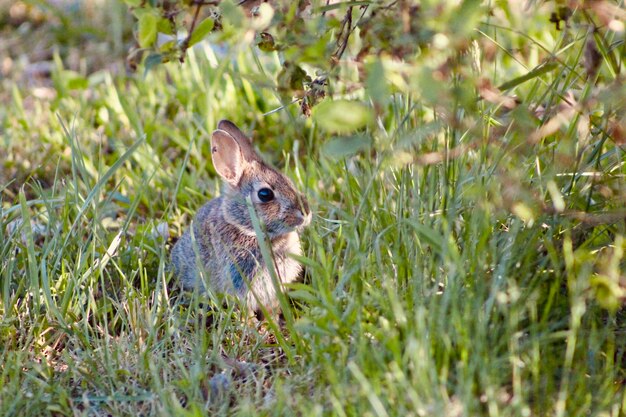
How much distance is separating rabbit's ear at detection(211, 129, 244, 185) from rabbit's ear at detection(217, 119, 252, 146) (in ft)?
0.21

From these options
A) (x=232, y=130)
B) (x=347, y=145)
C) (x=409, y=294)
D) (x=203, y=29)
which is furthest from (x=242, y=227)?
(x=347, y=145)

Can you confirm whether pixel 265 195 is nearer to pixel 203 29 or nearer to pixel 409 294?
pixel 203 29

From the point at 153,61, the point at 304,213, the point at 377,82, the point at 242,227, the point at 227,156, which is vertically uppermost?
the point at 377,82

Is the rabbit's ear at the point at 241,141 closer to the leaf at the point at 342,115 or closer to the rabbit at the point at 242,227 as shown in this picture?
the rabbit at the point at 242,227

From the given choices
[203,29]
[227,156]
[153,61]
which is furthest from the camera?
[227,156]

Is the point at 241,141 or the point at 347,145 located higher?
the point at 347,145

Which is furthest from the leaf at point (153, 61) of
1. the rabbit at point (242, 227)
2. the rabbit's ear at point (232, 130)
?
the rabbit's ear at point (232, 130)

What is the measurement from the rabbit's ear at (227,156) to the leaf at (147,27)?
115 cm

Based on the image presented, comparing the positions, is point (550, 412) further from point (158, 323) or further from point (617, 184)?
point (158, 323)

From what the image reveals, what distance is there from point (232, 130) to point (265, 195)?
42cm

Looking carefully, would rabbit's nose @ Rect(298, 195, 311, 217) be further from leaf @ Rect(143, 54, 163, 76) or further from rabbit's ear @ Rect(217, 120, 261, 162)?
leaf @ Rect(143, 54, 163, 76)

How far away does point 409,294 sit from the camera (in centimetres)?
321

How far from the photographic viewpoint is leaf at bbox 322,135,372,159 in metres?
2.82

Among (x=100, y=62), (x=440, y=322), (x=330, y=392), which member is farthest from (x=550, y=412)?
(x=100, y=62)
